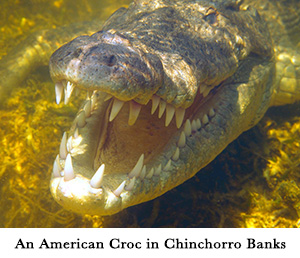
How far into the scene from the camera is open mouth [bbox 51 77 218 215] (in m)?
1.82

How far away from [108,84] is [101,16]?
4.54 meters

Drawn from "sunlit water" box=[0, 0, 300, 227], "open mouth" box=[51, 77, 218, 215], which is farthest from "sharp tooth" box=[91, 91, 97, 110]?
"sunlit water" box=[0, 0, 300, 227]

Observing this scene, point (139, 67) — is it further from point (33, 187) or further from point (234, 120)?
point (33, 187)

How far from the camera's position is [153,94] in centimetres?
192

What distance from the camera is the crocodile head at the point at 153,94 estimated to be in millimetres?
1739

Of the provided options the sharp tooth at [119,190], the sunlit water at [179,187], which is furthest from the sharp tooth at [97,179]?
the sunlit water at [179,187]

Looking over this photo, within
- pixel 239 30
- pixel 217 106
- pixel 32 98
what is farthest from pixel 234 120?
pixel 32 98

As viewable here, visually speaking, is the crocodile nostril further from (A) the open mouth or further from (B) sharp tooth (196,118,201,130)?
(B) sharp tooth (196,118,201,130)

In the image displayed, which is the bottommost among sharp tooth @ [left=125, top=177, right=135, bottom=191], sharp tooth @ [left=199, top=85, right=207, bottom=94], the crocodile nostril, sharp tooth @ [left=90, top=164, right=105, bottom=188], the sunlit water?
the sunlit water

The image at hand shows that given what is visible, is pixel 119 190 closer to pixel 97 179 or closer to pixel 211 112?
pixel 97 179

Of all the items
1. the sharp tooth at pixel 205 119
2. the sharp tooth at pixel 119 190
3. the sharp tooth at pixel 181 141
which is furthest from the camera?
the sharp tooth at pixel 205 119

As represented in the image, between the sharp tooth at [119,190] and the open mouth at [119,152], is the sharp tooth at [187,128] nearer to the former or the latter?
the open mouth at [119,152]

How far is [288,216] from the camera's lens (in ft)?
9.23

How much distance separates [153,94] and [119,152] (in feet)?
2.51
